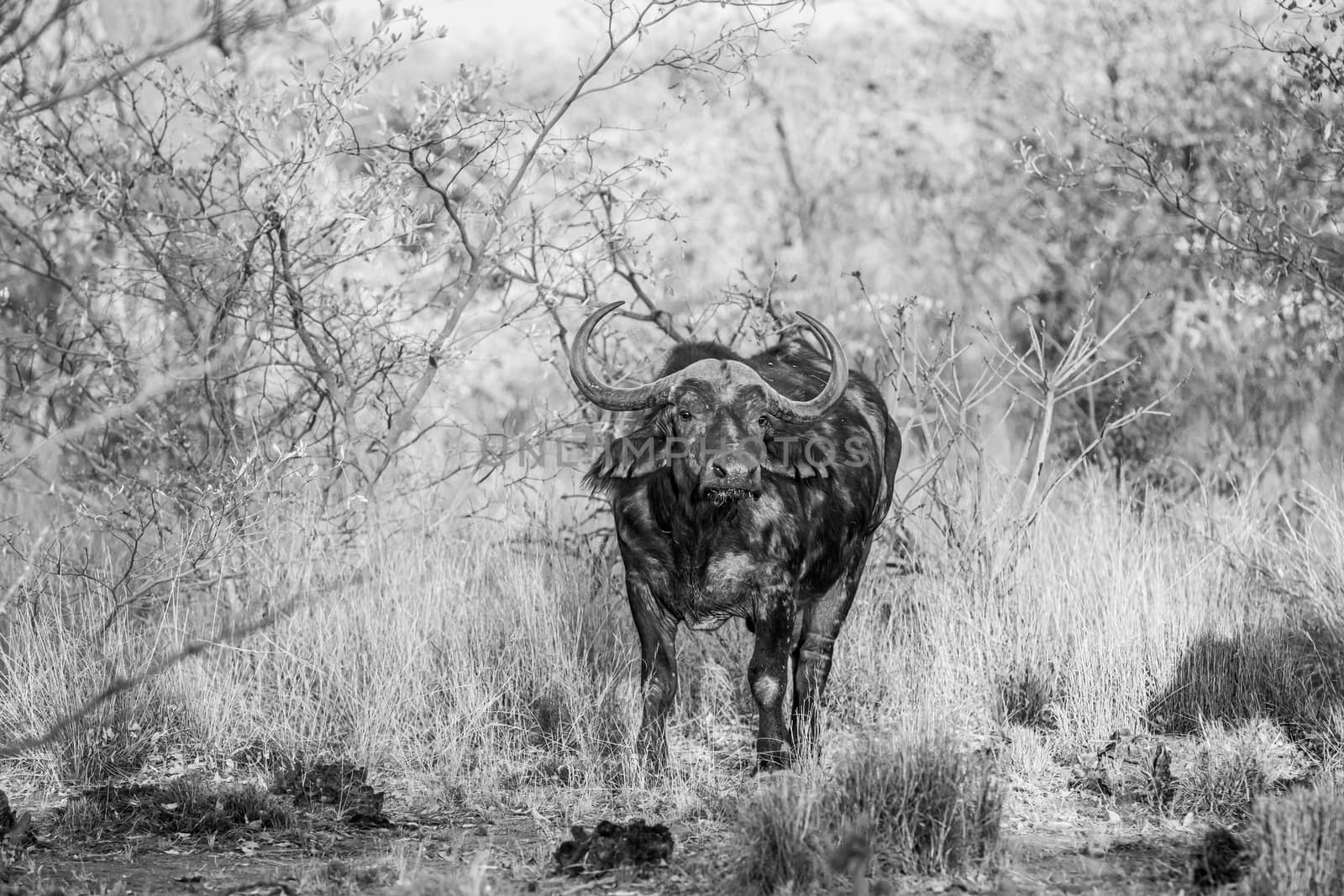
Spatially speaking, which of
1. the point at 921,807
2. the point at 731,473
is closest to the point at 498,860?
the point at 921,807

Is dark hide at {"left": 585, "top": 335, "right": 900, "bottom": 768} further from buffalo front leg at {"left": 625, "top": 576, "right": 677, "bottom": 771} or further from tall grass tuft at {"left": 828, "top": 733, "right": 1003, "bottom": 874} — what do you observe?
tall grass tuft at {"left": 828, "top": 733, "right": 1003, "bottom": 874}

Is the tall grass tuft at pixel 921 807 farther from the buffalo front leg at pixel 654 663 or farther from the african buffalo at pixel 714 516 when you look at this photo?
the buffalo front leg at pixel 654 663

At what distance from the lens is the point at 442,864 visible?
5.09m

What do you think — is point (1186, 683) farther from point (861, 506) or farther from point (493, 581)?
point (493, 581)

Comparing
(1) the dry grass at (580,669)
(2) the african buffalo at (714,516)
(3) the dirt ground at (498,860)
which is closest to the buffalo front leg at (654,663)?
(2) the african buffalo at (714,516)

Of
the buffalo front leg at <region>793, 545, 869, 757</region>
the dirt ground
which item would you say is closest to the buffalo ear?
the buffalo front leg at <region>793, 545, 869, 757</region>

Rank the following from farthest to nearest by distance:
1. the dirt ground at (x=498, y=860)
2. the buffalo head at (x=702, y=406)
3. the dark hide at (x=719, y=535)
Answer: the dark hide at (x=719, y=535)
the buffalo head at (x=702, y=406)
the dirt ground at (x=498, y=860)

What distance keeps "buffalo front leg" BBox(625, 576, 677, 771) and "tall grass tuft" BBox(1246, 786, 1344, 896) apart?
8.27 ft

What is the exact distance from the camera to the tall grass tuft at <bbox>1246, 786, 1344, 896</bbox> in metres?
4.28

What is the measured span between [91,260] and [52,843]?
19.7 feet

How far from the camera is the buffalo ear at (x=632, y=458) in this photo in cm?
624

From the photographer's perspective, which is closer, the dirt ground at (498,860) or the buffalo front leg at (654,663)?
the dirt ground at (498,860)

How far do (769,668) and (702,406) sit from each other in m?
1.21

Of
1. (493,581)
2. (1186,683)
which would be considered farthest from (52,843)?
(1186,683)
